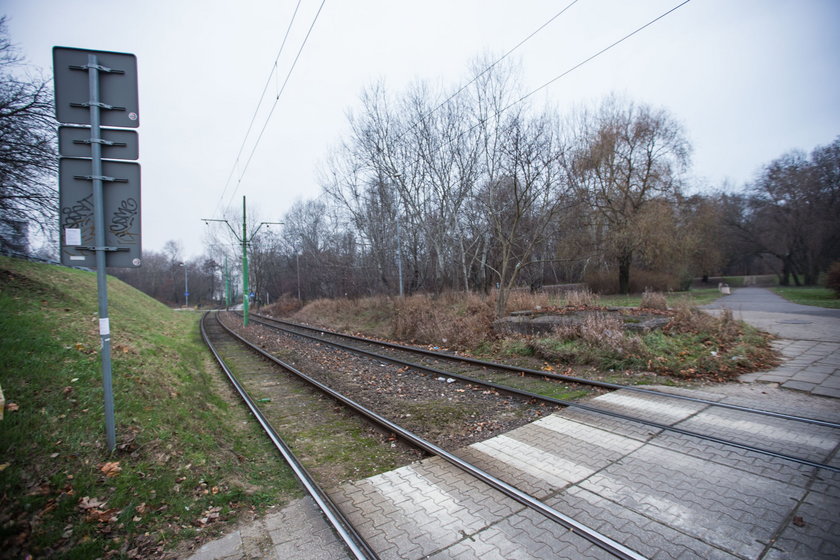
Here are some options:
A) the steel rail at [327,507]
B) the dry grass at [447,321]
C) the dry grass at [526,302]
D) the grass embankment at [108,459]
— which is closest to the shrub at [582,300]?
the dry grass at [526,302]

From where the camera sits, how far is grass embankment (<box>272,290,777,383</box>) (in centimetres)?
722

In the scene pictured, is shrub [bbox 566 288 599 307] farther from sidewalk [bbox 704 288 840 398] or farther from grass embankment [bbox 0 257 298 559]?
grass embankment [bbox 0 257 298 559]

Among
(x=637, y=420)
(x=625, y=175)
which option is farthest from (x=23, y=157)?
(x=625, y=175)

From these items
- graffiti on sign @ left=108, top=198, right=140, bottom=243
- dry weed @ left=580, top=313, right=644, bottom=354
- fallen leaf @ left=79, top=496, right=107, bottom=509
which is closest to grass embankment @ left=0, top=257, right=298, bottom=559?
fallen leaf @ left=79, top=496, right=107, bottom=509

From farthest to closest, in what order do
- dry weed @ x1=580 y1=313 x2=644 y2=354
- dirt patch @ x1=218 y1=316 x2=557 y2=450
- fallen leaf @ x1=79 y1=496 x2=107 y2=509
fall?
dry weed @ x1=580 y1=313 x2=644 y2=354 → dirt patch @ x1=218 y1=316 x2=557 y2=450 → fallen leaf @ x1=79 y1=496 x2=107 y2=509

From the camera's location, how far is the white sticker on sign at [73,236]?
3.18m

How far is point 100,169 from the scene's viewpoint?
334 cm

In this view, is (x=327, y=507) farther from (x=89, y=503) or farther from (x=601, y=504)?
(x=601, y=504)

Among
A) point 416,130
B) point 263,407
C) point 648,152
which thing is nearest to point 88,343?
point 263,407

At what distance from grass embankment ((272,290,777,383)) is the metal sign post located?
7559mm

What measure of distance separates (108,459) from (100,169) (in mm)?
2665

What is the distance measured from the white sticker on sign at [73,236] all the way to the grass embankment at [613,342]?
785 centimetres

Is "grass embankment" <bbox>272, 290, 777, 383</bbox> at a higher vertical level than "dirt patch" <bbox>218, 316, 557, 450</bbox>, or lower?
higher

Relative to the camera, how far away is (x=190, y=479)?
3582 mm
